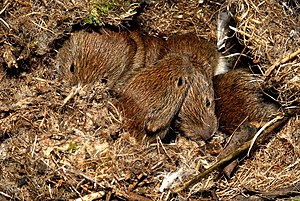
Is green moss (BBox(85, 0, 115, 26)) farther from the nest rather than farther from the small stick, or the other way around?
the small stick

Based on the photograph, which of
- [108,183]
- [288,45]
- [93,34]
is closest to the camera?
Result: [108,183]

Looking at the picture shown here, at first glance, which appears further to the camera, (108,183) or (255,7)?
(255,7)

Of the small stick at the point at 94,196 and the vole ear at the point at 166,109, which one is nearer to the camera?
the small stick at the point at 94,196

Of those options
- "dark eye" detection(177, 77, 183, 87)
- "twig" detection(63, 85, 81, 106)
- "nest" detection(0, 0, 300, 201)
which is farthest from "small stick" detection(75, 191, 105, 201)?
"dark eye" detection(177, 77, 183, 87)

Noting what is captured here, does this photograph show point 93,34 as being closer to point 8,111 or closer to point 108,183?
point 8,111

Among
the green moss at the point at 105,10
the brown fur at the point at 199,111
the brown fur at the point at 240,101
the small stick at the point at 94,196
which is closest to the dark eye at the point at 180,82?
the brown fur at the point at 199,111

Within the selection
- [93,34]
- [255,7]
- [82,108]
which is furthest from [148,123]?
[255,7]

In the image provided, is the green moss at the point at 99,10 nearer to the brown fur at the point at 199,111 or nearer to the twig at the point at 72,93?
the twig at the point at 72,93

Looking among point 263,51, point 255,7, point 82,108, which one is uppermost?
point 255,7

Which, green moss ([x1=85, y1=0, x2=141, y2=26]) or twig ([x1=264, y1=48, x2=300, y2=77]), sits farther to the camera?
green moss ([x1=85, y1=0, x2=141, y2=26])
